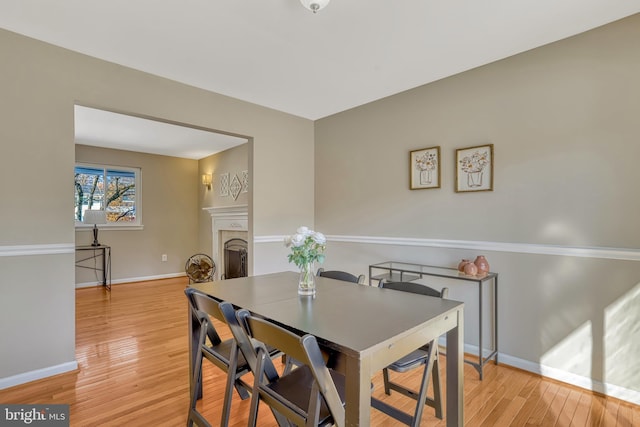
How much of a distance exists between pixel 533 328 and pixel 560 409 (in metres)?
0.58

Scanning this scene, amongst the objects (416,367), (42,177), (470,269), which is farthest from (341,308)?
(42,177)

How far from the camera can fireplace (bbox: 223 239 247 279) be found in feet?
16.9

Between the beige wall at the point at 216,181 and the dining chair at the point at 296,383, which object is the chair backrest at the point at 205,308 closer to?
the dining chair at the point at 296,383

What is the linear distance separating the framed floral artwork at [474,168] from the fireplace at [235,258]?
350 cm

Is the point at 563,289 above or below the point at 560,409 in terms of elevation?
above

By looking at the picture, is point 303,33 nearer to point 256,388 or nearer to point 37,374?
point 256,388

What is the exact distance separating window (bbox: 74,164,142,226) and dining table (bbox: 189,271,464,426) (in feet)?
15.3

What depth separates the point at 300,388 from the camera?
1377 millimetres

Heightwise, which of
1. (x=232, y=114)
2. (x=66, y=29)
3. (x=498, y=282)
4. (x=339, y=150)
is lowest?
(x=498, y=282)

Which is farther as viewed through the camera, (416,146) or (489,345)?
(416,146)

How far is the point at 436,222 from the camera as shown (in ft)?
9.65

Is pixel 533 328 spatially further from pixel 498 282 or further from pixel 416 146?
pixel 416 146

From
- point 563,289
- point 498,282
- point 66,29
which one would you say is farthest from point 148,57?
point 563,289

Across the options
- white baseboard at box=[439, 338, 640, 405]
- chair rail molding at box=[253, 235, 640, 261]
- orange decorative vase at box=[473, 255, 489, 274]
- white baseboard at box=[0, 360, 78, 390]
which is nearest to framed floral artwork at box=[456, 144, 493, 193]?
chair rail molding at box=[253, 235, 640, 261]
